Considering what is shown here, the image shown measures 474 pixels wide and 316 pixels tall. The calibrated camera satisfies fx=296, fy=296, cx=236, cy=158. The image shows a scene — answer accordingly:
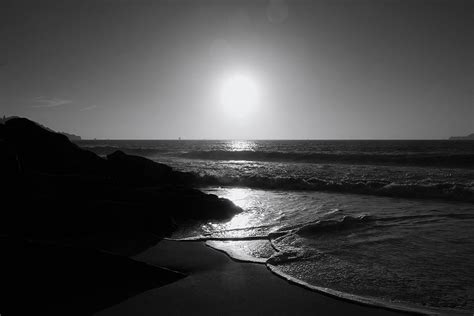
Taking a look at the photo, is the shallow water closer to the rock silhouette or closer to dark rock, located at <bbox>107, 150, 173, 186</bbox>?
the rock silhouette

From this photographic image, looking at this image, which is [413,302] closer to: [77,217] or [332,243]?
[332,243]

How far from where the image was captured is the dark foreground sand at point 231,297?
380cm

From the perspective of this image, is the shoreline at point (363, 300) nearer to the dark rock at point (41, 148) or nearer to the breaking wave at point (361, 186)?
the dark rock at point (41, 148)

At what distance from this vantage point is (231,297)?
4207 millimetres

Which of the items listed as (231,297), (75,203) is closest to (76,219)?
(75,203)

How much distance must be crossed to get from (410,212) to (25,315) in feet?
35.5

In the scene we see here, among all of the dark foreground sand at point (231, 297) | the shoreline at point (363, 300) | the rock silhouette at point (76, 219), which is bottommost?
the dark foreground sand at point (231, 297)

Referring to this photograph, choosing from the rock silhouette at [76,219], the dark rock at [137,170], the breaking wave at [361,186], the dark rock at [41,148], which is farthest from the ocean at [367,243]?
the dark rock at [41,148]

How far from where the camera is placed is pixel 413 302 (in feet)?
13.1

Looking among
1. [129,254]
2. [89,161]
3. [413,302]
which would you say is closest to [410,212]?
[413,302]

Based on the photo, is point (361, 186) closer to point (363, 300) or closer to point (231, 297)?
point (363, 300)

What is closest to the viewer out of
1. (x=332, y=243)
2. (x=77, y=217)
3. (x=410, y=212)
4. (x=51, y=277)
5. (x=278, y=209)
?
(x=51, y=277)

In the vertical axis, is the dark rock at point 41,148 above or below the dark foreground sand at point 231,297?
above

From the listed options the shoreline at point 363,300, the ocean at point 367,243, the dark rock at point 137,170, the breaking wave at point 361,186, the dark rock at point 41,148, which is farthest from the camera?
the breaking wave at point 361,186
